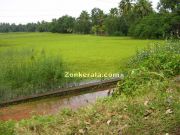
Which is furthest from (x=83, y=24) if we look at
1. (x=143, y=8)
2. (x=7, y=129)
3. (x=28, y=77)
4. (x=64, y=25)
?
(x=7, y=129)

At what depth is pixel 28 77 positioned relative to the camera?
927 cm

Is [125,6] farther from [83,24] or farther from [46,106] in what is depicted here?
[46,106]

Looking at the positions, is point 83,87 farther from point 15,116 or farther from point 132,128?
point 132,128

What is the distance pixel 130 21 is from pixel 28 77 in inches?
1545

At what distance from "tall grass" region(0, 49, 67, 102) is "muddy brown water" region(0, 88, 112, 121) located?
19.0 inches

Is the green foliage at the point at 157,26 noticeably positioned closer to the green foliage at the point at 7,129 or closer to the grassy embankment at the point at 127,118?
the green foliage at the point at 7,129

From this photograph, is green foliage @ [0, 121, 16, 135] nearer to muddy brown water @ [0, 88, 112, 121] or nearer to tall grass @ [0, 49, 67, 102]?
muddy brown water @ [0, 88, 112, 121]

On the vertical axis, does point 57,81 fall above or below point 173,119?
below

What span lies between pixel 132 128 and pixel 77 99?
5895 millimetres

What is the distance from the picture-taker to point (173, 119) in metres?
3.25

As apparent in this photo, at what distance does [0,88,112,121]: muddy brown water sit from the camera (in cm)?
760

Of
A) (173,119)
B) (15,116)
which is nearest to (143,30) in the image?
(15,116)

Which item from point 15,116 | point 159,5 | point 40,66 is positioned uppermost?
point 159,5

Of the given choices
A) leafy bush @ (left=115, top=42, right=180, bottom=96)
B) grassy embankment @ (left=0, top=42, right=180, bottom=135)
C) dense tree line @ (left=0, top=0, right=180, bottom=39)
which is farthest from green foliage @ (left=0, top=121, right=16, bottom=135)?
dense tree line @ (left=0, top=0, right=180, bottom=39)
